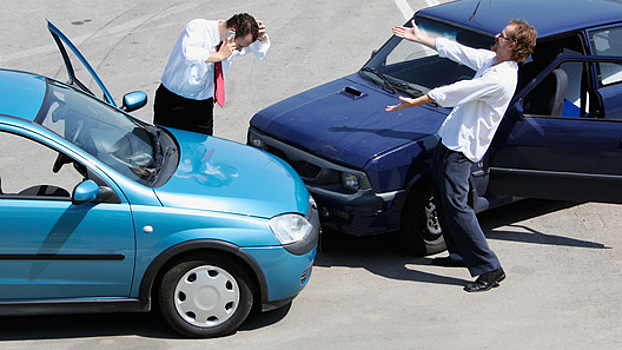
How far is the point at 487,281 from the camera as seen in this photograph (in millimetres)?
6422

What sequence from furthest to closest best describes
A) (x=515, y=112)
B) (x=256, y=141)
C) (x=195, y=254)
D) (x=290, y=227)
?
(x=256, y=141) → (x=515, y=112) → (x=290, y=227) → (x=195, y=254)

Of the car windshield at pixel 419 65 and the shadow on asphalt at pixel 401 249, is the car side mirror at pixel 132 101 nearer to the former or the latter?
the shadow on asphalt at pixel 401 249

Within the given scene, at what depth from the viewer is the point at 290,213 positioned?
18.6 feet

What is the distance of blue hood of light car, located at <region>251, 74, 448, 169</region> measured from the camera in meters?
6.56

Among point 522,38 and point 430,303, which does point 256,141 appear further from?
point 522,38

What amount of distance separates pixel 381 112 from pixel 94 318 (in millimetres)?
2842

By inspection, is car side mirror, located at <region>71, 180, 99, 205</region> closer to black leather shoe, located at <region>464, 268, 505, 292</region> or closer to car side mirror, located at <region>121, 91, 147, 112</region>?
car side mirror, located at <region>121, 91, 147, 112</region>

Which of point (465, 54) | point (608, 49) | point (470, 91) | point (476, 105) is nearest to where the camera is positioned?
point (470, 91)

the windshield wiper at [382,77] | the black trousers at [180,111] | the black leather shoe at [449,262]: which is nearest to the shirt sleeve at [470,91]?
the windshield wiper at [382,77]

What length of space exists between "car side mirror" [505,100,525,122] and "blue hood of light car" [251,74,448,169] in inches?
21.1

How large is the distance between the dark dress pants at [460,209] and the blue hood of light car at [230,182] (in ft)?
3.44

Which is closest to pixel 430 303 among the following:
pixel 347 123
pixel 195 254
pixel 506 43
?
pixel 347 123

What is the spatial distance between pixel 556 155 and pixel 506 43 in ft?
3.66

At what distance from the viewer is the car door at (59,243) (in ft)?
17.0
